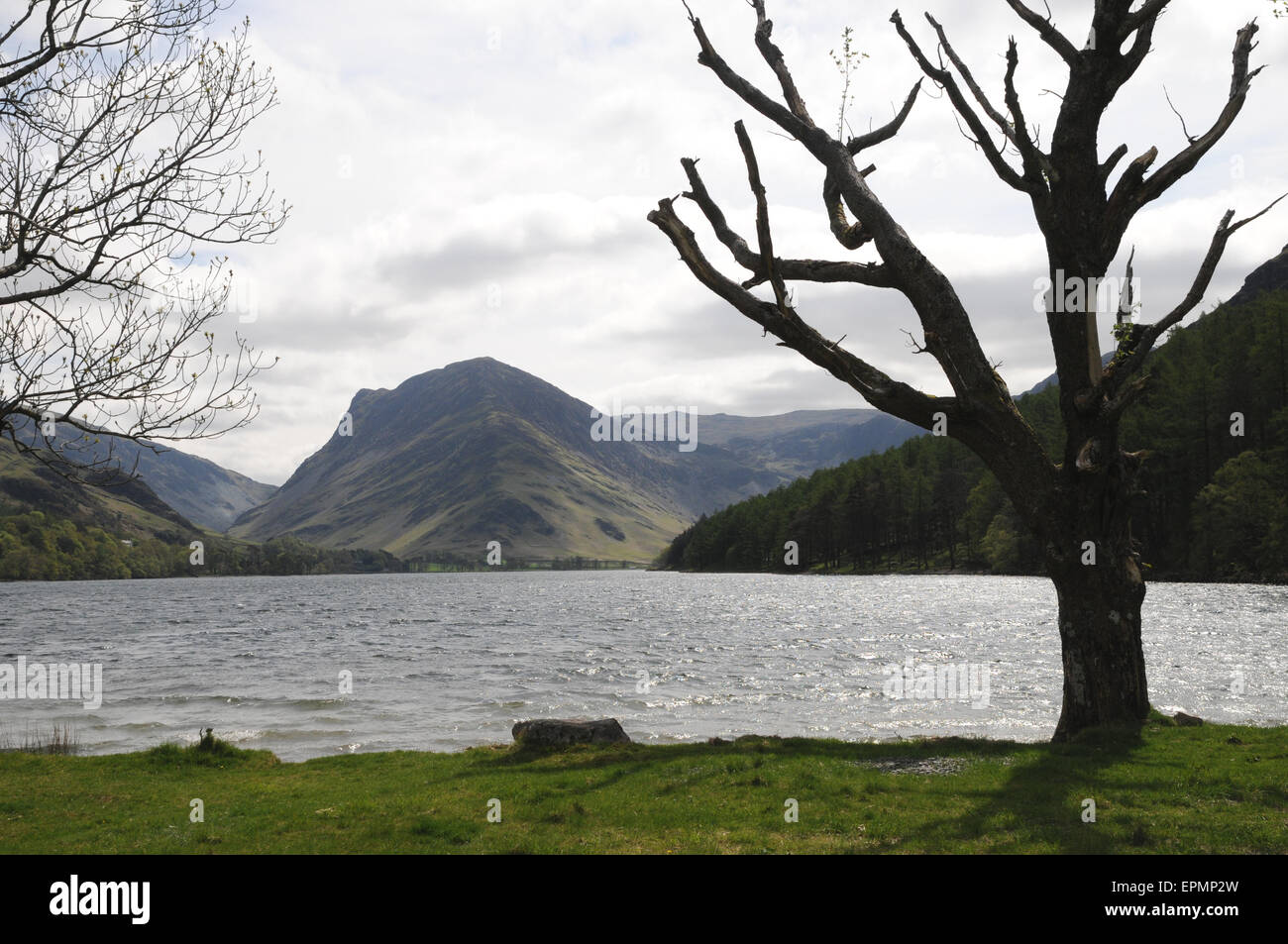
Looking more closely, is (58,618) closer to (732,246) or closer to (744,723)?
(744,723)

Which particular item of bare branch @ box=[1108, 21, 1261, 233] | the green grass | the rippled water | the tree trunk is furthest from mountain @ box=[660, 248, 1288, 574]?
the green grass

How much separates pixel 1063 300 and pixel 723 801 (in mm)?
11305

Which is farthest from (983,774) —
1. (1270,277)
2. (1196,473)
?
(1270,277)

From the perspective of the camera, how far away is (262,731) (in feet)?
98.4

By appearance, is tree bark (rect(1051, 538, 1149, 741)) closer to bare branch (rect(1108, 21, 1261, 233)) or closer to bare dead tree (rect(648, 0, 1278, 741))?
bare dead tree (rect(648, 0, 1278, 741))

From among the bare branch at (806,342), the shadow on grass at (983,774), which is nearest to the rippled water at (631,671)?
the shadow on grass at (983,774)

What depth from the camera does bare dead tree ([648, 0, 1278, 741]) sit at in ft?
50.6

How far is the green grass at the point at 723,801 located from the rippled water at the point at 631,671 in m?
8.84

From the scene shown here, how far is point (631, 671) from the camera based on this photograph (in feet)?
147

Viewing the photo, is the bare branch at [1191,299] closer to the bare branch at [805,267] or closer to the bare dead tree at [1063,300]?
the bare dead tree at [1063,300]

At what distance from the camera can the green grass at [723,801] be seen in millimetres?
11289
